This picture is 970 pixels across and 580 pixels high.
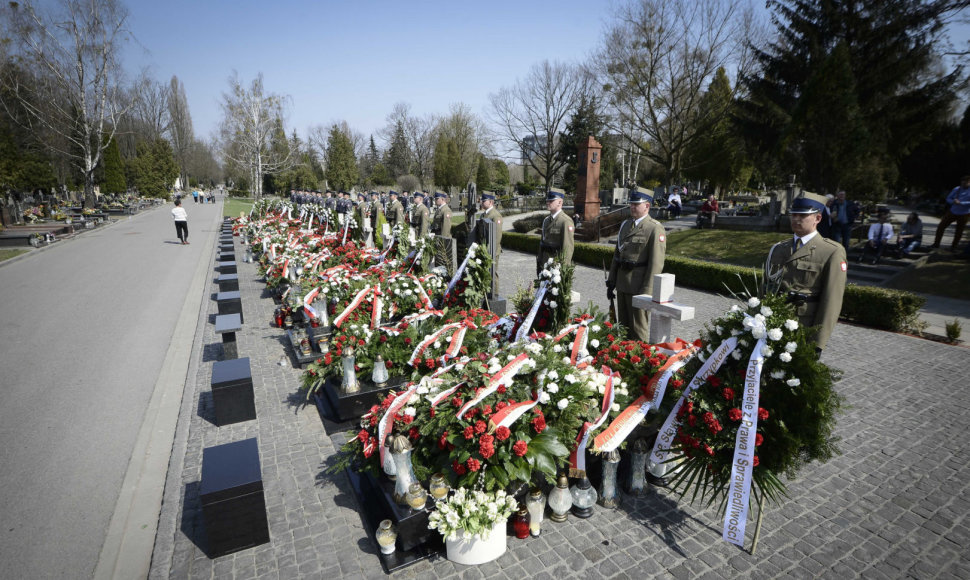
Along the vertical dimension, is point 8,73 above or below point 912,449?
above

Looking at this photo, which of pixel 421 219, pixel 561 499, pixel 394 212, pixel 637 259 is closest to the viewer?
pixel 561 499

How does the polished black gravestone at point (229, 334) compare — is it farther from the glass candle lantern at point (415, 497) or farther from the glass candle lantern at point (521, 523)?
the glass candle lantern at point (521, 523)

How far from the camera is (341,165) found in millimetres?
57406

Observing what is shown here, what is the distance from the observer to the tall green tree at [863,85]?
1625 cm

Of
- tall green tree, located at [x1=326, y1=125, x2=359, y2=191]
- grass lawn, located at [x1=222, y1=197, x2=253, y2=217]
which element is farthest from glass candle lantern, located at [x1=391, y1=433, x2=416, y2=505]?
tall green tree, located at [x1=326, y1=125, x2=359, y2=191]

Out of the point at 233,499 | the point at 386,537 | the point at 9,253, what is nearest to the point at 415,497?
the point at 386,537

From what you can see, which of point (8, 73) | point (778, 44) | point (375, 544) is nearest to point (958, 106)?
point (778, 44)

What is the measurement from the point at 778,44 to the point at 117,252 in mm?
28676

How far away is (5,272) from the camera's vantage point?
44.6 ft

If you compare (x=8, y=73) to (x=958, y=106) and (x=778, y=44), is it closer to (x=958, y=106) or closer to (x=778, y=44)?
(x=778, y=44)

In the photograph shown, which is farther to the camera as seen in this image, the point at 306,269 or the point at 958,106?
the point at 958,106

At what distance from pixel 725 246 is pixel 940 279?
550 cm

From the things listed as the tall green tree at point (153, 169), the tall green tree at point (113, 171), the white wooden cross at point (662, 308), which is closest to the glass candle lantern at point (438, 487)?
the white wooden cross at point (662, 308)

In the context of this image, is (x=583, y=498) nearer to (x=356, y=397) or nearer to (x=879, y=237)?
(x=356, y=397)
